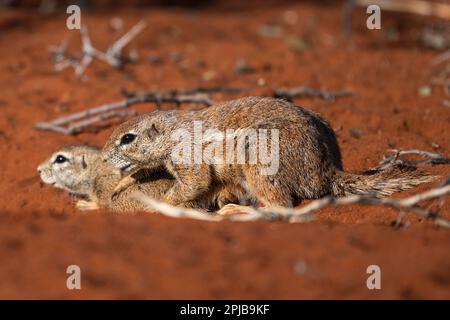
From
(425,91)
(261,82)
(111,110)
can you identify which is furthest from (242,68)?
(111,110)

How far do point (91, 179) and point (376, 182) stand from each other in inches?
96.7

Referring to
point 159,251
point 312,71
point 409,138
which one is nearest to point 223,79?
point 312,71

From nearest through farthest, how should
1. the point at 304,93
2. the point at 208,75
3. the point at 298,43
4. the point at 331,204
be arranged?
1. the point at 331,204
2. the point at 304,93
3. the point at 208,75
4. the point at 298,43

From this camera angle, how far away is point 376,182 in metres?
5.08

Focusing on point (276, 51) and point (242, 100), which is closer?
point (242, 100)

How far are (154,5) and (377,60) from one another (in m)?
6.11

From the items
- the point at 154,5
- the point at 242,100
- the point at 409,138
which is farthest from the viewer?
the point at 154,5

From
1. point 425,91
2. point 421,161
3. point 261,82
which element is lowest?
point 421,161

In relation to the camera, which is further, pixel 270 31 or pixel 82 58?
pixel 270 31

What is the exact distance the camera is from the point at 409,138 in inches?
259

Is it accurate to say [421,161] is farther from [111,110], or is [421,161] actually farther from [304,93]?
[111,110]

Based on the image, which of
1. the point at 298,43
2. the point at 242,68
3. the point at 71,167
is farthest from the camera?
the point at 298,43

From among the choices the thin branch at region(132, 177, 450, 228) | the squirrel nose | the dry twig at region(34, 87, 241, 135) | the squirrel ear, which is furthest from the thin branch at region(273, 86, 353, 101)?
the thin branch at region(132, 177, 450, 228)
